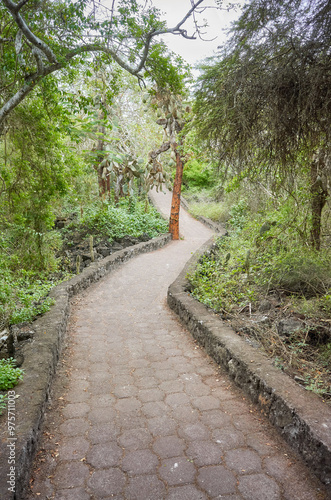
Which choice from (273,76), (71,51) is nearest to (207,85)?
(273,76)

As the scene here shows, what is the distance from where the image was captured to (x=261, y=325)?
458 centimetres

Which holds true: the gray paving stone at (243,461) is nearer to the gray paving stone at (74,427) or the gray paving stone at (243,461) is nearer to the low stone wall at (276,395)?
the low stone wall at (276,395)

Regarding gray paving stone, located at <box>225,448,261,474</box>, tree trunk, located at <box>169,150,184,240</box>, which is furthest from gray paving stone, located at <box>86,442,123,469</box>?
tree trunk, located at <box>169,150,184,240</box>

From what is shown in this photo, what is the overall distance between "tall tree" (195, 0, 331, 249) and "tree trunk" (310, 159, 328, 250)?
3.06ft

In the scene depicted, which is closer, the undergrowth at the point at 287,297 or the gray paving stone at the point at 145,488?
the gray paving stone at the point at 145,488

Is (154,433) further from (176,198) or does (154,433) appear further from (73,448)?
(176,198)

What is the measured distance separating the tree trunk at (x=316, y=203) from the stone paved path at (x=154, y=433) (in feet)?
10.1

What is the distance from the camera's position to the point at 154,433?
9.57ft

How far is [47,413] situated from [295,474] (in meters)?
2.24

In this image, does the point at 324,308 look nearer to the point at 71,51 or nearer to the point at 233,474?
the point at 233,474

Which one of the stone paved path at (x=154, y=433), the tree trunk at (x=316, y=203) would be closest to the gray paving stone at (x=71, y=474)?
the stone paved path at (x=154, y=433)

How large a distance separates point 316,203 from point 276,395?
13.0ft

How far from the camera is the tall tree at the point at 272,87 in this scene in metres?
3.54

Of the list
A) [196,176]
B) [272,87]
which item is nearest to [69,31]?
[272,87]
